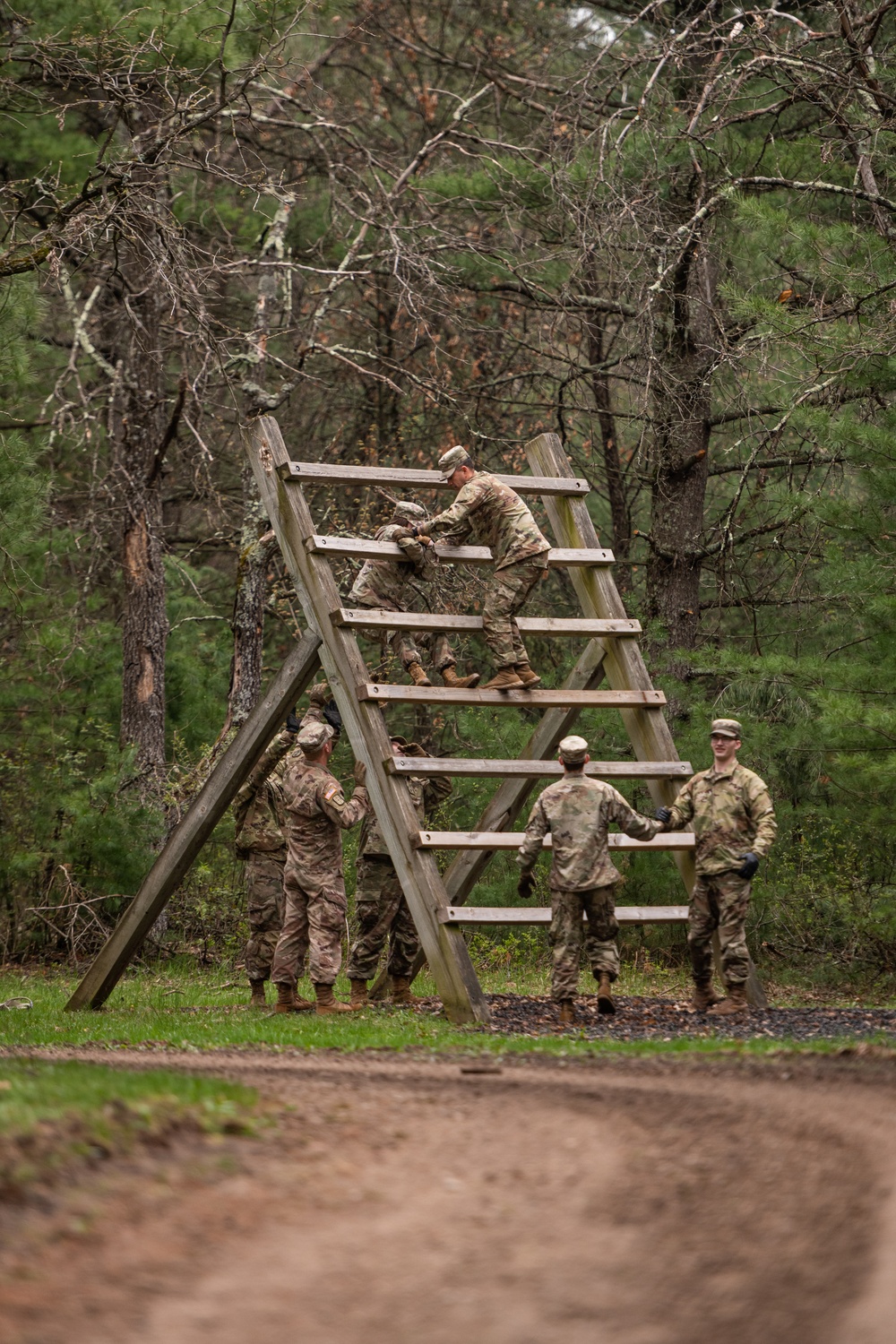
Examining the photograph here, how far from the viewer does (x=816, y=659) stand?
14.3 m

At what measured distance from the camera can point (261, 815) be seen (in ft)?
41.1

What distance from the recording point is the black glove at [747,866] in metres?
10.2

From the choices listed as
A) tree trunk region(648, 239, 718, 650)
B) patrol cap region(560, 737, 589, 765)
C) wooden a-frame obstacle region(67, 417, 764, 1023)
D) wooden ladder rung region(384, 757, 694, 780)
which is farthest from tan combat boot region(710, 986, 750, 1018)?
tree trunk region(648, 239, 718, 650)

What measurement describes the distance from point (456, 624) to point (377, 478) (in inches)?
46.3

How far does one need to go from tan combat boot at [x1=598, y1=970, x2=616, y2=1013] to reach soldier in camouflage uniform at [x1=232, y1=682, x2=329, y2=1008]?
3218 millimetres

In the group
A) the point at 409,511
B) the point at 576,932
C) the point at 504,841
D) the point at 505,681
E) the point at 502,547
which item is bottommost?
the point at 576,932

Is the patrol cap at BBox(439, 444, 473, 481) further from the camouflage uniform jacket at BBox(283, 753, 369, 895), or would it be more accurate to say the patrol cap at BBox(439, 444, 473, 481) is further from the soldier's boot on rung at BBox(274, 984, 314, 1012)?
the soldier's boot on rung at BBox(274, 984, 314, 1012)

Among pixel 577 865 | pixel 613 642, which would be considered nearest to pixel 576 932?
pixel 577 865

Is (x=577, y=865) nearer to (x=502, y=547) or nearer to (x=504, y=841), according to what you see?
(x=504, y=841)

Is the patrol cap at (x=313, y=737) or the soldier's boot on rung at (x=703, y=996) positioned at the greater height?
the patrol cap at (x=313, y=737)

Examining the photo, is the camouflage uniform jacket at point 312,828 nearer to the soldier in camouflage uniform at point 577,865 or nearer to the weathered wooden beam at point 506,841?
the weathered wooden beam at point 506,841

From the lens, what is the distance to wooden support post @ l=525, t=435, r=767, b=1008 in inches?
433

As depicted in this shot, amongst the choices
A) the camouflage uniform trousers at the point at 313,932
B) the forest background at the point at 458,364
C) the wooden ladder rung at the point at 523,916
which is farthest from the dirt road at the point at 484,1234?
the forest background at the point at 458,364

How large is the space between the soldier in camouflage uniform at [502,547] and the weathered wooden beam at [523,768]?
1.78 feet
